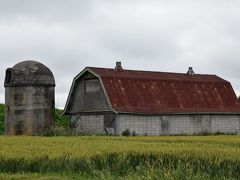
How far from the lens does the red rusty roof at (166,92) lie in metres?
41.5

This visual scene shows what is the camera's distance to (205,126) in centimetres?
4544

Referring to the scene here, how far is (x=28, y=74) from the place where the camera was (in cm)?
4122

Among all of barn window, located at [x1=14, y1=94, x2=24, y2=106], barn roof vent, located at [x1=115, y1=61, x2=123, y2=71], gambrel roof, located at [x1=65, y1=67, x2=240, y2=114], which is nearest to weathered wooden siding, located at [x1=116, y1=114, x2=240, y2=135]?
gambrel roof, located at [x1=65, y1=67, x2=240, y2=114]

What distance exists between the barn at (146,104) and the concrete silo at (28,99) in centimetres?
278

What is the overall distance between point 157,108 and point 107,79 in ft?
14.2

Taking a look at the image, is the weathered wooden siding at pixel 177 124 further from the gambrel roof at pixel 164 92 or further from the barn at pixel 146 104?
the gambrel roof at pixel 164 92

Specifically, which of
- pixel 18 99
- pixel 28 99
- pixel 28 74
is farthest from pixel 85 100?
pixel 18 99

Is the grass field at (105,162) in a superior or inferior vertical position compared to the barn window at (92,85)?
inferior

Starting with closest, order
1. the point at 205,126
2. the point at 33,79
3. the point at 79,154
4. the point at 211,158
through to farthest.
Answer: the point at 211,158
the point at 79,154
the point at 33,79
the point at 205,126

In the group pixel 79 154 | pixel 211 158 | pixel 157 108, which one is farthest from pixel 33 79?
pixel 211 158

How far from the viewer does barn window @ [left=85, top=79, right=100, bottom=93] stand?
42.3 m

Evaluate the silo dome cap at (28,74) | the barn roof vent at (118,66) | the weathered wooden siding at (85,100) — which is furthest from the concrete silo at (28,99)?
the barn roof vent at (118,66)

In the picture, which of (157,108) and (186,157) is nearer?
(186,157)

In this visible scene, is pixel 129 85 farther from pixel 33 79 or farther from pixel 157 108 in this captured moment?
pixel 33 79
